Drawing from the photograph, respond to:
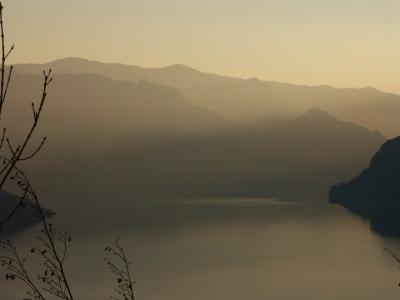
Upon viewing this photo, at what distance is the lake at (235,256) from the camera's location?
183 ft

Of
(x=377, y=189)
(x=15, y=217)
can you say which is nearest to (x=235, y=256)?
(x=15, y=217)

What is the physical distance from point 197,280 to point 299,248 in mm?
26680

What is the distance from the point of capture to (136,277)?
61938 mm

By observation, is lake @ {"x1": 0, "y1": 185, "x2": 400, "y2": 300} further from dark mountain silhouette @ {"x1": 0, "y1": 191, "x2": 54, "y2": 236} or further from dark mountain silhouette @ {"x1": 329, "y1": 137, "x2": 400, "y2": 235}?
dark mountain silhouette @ {"x1": 329, "y1": 137, "x2": 400, "y2": 235}

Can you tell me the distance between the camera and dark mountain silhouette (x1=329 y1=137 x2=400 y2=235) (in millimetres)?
151250

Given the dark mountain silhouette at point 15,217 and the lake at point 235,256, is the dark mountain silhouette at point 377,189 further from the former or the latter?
the dark mountain silhouette at point 15,217

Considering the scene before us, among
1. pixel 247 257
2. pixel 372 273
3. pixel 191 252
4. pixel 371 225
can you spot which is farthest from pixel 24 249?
pixel 371 225

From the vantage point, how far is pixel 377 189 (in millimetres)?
164750

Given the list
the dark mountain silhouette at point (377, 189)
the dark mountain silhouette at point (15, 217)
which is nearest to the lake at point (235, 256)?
the dark mountain silhouette at point (15, 217)

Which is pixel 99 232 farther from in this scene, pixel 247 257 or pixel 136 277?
pixel 136 277

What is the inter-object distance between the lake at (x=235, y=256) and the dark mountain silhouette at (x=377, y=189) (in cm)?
1911

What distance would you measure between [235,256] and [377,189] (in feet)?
313

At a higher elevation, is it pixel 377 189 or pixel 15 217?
pixel 377 189

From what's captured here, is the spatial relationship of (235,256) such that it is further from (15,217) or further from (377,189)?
(377,189)
